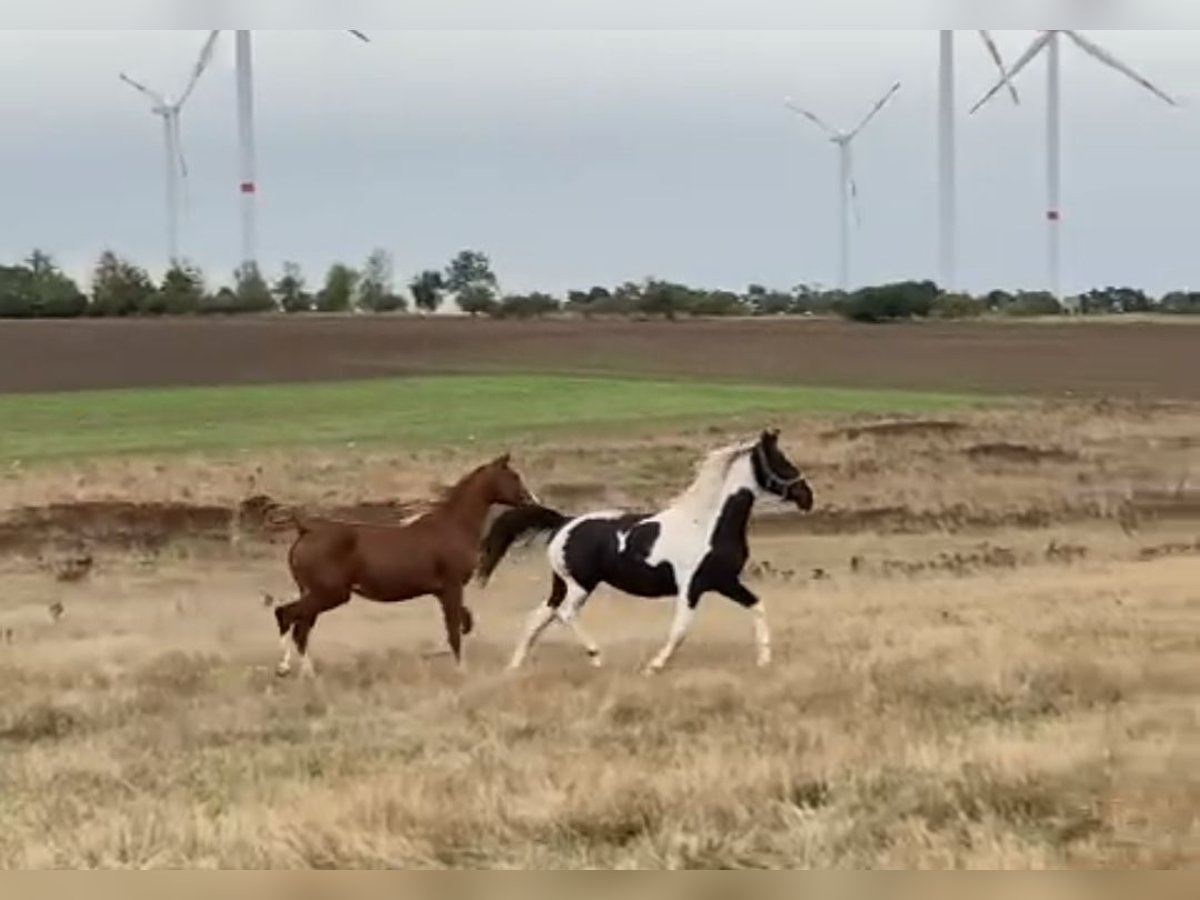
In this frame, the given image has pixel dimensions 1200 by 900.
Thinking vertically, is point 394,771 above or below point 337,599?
below

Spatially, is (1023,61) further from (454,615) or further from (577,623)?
(454,615)

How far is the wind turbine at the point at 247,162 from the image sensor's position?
250 cm

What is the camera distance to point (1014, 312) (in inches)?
101

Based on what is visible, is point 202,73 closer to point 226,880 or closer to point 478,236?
point 478,236

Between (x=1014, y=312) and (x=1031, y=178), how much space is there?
0.63 feet

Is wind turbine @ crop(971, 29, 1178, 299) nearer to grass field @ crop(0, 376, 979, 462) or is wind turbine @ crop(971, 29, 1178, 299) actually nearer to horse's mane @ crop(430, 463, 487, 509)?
grass field @ crop(0, 376, 979, 462)

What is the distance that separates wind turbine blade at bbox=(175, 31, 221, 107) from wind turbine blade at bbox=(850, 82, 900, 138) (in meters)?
0.89

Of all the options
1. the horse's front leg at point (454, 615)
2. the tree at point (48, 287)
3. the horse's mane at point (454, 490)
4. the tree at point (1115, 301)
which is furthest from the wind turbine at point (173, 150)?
the tree at point (1115, 301)

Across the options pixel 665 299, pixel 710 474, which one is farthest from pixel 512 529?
pixel 665 299

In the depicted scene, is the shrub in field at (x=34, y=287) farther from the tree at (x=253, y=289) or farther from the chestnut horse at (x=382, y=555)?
the chestnut horse at (x=382, y=555)

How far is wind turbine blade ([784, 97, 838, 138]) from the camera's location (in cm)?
252

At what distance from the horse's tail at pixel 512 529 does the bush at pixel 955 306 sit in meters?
0.59

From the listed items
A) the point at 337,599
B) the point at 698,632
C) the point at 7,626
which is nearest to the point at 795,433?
the point at 698,632

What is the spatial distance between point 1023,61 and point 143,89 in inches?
47.8
